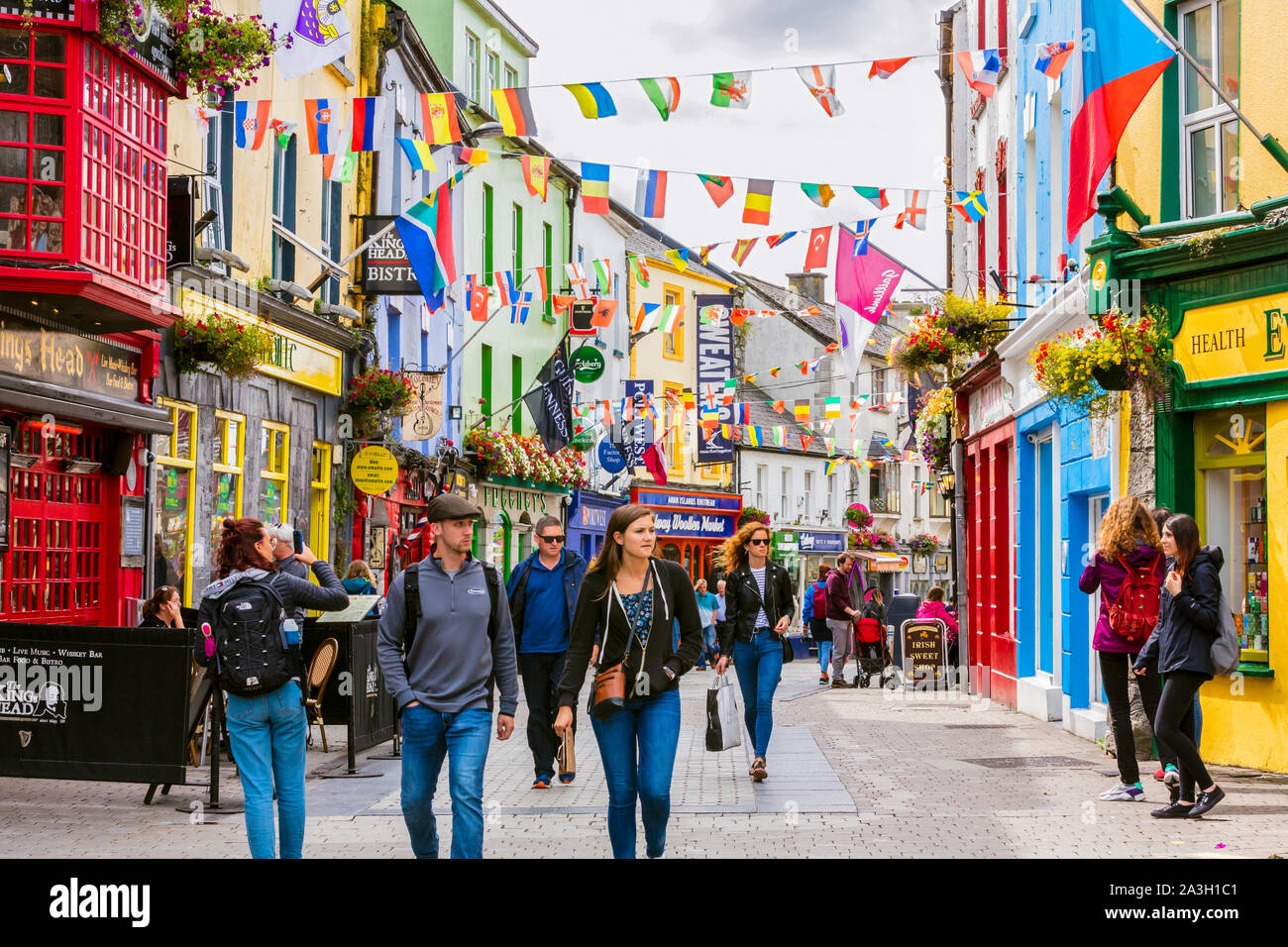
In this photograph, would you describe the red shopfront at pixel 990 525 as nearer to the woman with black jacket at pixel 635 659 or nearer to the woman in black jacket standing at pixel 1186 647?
the woman in black jacket standing at pixel 1186 647

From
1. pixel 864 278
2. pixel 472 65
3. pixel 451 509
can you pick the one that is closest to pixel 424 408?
pixel 864 278

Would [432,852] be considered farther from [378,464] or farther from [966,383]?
[966,383]

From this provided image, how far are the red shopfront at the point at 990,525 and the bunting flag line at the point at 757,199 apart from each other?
586cm

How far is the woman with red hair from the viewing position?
730 centimetres

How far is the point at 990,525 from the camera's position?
2222cm

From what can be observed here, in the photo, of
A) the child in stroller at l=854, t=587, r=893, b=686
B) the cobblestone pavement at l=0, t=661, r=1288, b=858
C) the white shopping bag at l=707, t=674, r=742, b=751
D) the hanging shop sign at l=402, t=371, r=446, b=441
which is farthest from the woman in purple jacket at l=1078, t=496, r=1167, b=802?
the hanging shop sign at l=402, t=371, r=446, b=441

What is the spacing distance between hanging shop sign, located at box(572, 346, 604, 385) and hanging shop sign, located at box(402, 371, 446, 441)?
10625 mm

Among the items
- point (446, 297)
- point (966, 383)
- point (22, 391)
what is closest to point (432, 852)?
point (22, 391)

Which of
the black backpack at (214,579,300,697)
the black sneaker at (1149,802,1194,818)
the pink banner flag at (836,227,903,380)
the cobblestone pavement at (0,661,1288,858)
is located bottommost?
the cobblestone pavement at (0,661,1288,858)

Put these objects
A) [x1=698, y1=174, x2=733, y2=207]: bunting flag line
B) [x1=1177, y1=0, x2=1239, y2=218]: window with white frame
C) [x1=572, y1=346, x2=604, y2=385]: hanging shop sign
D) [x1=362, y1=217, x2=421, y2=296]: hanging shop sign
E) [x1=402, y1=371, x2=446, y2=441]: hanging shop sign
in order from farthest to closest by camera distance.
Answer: [x1=572, y1=346, x2=604, y2=385]: hanging shop sign → [x1=402, y1=371, x2=446, y2=441]: hanging shop sign → [x1=362, y1=217, x2=421, y2=296]: hanging shop sign → [x1=698, y1=174, x2=733, y2=207]: bunting flag line → [x1=1177, y1=0, x2=1239, y2=218]: window with white frame

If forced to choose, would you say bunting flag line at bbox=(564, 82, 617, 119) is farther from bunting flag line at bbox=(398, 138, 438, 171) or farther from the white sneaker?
the white sneaker

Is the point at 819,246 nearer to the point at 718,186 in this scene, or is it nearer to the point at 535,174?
the point at 718,186

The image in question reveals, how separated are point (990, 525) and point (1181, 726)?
1256cm
